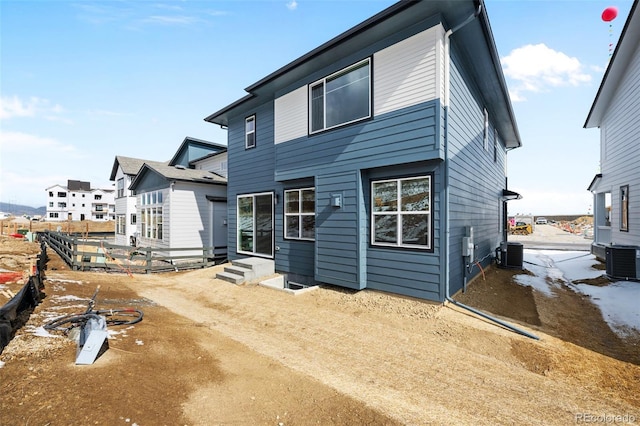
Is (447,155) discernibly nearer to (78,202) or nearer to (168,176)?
(168,176)

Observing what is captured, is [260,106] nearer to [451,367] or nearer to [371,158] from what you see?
[371,158]

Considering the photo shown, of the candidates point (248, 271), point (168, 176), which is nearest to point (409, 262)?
point (248, 271)

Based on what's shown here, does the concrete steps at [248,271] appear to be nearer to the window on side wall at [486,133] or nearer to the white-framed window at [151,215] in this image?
the white-framed window at [151,215]

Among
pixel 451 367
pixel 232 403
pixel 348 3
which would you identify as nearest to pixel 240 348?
pixel 232 403

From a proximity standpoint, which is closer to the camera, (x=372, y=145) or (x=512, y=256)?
(x=372, y=145)

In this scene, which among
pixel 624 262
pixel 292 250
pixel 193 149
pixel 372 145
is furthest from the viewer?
pixel 193 149

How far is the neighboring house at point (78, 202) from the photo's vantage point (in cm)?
6931

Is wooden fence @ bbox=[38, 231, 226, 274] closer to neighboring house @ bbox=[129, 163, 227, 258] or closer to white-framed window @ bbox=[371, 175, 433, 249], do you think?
neighboring house @ bbox=[129, 163, 227, 258]

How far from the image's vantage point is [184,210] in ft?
43.7

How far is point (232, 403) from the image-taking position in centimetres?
296

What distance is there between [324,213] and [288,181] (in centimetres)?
208

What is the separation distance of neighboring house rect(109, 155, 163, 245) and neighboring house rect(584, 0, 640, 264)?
23366 mm

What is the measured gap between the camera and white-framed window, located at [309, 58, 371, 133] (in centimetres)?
693

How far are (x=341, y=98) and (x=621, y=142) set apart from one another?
11.0 meters
